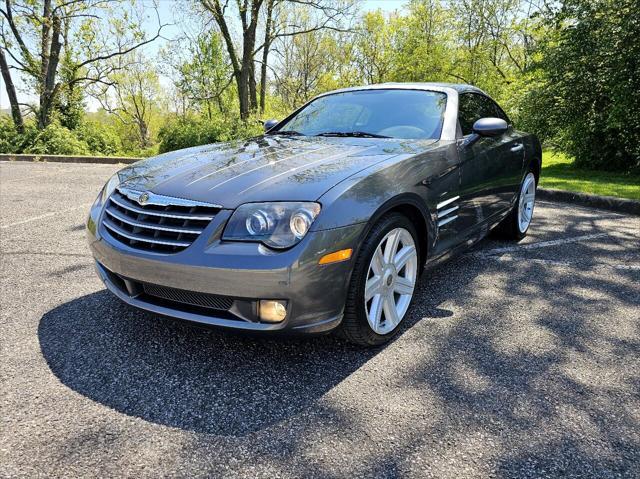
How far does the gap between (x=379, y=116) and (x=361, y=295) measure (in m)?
1.66

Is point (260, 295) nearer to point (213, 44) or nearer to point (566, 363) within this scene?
point (566, 363)

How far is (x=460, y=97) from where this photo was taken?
12.2ft

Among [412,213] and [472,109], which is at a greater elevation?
[472,109]

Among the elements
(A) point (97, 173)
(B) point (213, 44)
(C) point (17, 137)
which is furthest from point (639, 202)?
(B) point (213, 44)

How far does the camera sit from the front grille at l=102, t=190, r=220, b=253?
7.19 ft

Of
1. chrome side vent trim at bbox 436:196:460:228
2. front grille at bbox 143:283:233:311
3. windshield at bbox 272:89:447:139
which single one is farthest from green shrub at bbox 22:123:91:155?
chrome side vent trim at bbox 436:196:460:228

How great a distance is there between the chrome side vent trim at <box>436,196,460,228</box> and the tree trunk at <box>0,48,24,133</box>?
17.1 meters

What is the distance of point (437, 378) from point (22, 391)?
191cm

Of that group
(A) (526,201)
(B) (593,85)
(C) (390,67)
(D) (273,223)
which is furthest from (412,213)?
(C) (390,67)

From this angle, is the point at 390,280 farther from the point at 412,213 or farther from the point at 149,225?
the point at 149,225

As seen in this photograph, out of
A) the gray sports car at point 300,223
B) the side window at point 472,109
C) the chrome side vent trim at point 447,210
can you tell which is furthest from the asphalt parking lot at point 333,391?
the side window at point 472,109

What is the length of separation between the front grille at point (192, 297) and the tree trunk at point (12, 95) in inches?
664

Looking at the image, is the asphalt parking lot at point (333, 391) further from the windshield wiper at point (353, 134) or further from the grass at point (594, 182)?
the grass at point (594, 182)

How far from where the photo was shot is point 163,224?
89.7 inches
